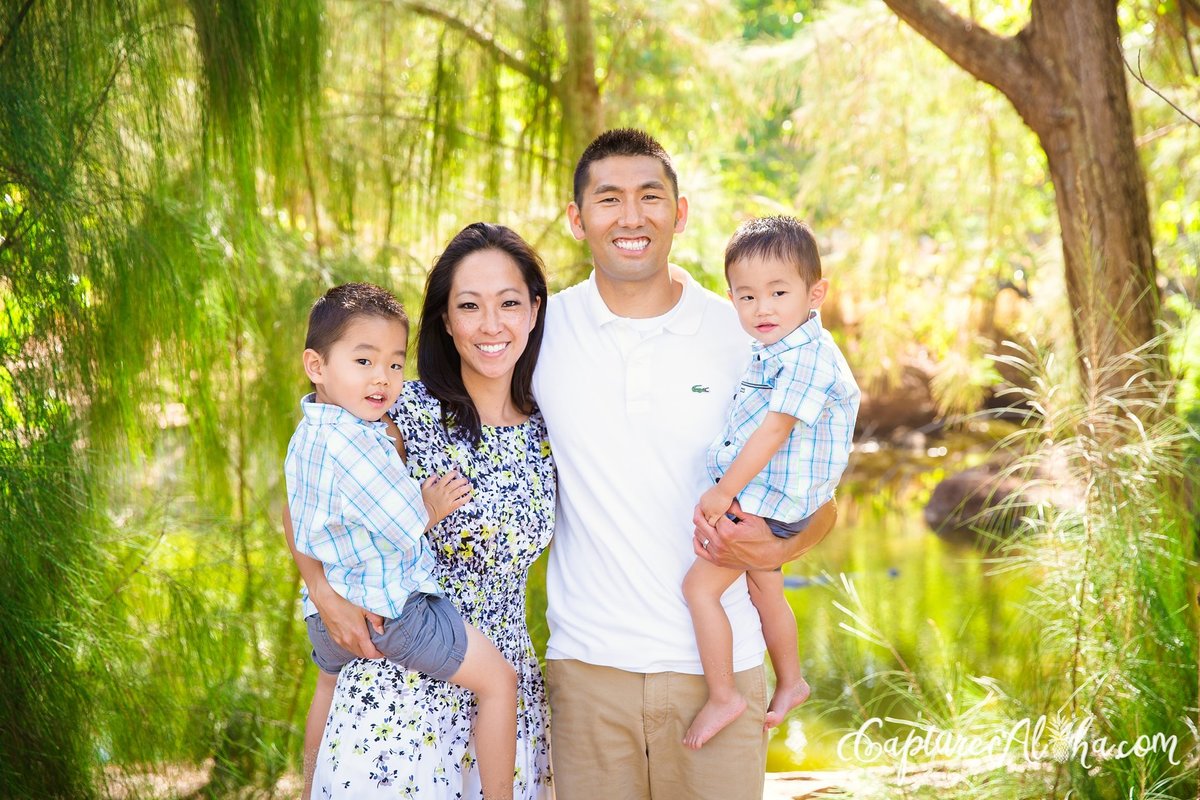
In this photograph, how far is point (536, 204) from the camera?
13.7ft

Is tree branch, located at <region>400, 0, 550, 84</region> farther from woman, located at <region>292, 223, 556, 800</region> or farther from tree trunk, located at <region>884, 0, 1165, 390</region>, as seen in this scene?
woman, located at <region>292, 223, 556, 800</region>

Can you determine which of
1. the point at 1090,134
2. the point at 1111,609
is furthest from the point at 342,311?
the point at 1090,134

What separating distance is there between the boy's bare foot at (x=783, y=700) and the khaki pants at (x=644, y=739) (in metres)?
0.09

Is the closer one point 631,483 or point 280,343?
point 631,483

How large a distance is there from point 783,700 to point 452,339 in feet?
3.17

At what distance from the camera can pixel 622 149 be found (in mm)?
2178

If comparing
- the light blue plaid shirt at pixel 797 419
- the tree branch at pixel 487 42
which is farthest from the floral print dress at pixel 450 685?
the tree branch at pixel 487 42

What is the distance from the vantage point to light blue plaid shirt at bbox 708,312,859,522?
2051mm

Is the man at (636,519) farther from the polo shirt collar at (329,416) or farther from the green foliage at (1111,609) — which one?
the green foliage at (1111,609)

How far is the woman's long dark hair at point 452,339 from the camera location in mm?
2045

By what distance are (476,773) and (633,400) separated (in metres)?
0.71

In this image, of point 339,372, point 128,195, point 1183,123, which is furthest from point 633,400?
point 1183,123

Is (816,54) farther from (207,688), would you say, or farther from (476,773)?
(476,773)

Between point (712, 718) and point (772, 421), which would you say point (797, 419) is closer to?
point (772, 421)
